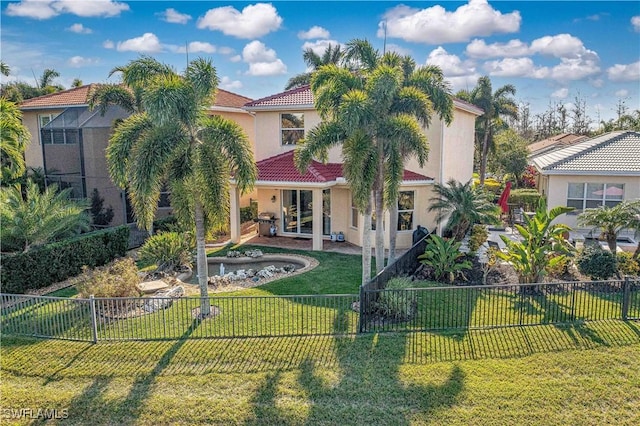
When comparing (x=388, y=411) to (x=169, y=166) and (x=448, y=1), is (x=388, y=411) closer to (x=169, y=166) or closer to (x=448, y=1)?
(x=169, y=166)

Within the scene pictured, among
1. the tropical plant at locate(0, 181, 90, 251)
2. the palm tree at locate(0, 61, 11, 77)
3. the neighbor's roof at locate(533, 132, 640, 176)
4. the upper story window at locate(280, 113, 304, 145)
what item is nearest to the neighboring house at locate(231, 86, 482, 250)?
the upper story window at locate(280, 113, 304, 145)

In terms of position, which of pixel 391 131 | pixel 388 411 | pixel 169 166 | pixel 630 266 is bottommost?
pixel 388 411

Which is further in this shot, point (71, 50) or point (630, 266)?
point (71, 50)

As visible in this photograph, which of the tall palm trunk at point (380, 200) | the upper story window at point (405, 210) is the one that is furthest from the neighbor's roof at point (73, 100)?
the tall palm trunk at point (380, 200)

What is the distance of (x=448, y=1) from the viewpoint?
1631 cm

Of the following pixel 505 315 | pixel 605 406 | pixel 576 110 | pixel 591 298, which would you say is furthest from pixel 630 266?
pixel 576 110

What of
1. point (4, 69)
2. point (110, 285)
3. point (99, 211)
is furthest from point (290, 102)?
point (4, 69)

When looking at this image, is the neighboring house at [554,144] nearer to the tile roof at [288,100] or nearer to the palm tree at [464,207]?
the palm tree at [464,207]

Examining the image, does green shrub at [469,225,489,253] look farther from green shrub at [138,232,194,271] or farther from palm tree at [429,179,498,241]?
green shrub at [138,232,194,271]

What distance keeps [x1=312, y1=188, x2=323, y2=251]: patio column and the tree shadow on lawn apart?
960 cm

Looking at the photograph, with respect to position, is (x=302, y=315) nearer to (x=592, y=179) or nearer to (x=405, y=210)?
(x=405, y=210)

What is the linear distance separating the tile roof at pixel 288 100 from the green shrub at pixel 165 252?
27.3ft

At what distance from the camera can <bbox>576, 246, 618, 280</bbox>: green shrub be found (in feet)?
46.4

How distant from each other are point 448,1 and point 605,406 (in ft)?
45.3
